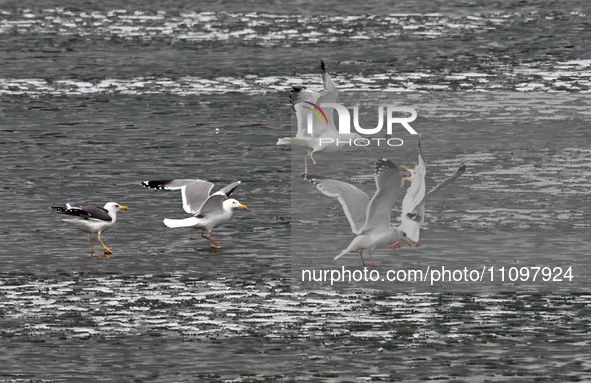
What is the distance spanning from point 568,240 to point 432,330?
4.08 meters

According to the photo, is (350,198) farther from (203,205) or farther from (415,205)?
(203,205)

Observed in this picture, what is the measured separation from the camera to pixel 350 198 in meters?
14.9

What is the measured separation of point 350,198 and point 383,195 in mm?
842

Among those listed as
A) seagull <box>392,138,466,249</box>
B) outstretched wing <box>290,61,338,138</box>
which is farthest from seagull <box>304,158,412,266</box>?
outstretched wing <box>290,61,338,138</box>

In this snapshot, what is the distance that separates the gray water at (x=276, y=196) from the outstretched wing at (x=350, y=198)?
0.56 metres

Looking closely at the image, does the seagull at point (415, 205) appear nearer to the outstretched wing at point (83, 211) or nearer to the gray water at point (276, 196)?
the gray water at point (276, 196)

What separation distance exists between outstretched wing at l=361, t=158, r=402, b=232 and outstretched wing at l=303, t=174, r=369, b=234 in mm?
231

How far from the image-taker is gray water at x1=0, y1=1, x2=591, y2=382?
11.8 m

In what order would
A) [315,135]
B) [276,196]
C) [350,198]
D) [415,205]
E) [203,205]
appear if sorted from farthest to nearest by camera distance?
[315,135] < [276,196] < [415,205] < [203,205] < [350,198]

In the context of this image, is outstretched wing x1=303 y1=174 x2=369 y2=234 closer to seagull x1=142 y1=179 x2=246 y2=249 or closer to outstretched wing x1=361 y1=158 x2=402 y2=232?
outstretched wing x1=361 y1=158 x2=402 y2=232

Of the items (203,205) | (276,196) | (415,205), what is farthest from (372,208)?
(276,196)

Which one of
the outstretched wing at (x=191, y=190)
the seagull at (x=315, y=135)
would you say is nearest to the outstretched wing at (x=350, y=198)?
the outstretched wing at (x=191, y=190)

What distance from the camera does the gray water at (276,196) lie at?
38.6ft

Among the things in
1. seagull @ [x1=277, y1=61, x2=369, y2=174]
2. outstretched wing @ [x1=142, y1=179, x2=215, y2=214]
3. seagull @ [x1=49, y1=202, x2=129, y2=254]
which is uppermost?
seagull @ [x1=277, y1=61, x2=369, y2=174]
